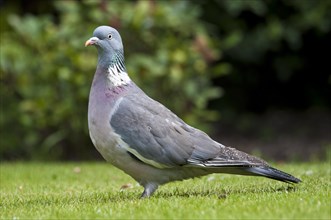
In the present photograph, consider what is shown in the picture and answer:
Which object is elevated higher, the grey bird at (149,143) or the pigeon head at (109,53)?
the pigeon head at (109,53)

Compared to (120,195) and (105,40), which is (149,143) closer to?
(120,195)

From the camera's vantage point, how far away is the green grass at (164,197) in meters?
4.95

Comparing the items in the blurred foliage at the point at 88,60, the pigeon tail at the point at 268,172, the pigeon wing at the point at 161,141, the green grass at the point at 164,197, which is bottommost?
the green grass at the point at 164,197

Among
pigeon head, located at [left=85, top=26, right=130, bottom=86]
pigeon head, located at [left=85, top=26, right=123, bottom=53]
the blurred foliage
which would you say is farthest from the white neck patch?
the blurred foliage

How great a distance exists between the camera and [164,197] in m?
5.91

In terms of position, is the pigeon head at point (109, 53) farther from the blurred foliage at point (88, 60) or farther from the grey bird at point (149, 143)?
the blurred foliage at point (88, 60)

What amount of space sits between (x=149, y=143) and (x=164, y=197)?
17.2 inches

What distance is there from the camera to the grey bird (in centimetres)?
593

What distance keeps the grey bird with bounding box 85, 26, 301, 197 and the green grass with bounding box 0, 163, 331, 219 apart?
0.62 ft

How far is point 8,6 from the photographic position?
12.5 m

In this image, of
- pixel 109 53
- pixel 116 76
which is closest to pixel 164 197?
pixel 116 76

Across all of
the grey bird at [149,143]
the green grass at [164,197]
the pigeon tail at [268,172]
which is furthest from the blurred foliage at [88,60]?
the pigeon tail at [268,172]

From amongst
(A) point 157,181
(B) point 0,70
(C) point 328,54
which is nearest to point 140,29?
(B) point 0,70

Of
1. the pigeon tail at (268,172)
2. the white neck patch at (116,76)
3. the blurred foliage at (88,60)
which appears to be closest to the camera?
the pigeon tail at (268,172)
